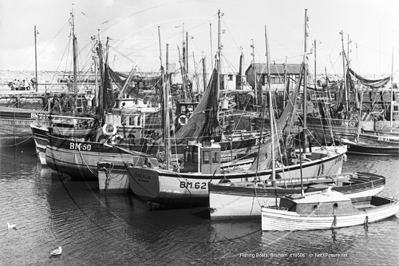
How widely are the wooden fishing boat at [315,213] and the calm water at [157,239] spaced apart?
428 mm

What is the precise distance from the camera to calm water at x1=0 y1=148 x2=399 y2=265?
2203 cm

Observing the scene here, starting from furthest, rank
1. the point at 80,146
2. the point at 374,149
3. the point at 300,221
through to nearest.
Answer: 1. the point at 374,149
2. the point at 80,146
3. the point at 300,221

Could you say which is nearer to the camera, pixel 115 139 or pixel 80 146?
pixel 80 146

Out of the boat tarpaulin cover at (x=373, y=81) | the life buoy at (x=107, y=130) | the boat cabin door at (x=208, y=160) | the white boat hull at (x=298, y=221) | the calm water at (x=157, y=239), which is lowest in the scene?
the calm water at (x=157, y=239)

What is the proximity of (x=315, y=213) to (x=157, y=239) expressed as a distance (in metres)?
8.50

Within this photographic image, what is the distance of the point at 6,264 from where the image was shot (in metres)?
21.6

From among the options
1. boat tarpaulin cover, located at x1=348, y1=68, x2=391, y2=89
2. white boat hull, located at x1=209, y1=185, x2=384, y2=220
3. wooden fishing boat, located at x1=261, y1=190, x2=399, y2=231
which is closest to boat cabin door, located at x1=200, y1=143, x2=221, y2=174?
white boat hull, located at x1=209, y1=185, x2=384, y2=220

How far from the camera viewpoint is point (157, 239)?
24766mm

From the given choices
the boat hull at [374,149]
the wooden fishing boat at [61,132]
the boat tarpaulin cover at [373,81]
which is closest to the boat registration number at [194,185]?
the wooden fishing boat at [61,132]

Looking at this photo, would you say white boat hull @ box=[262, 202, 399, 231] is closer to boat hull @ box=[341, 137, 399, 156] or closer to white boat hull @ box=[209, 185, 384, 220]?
white boat hull @ box=[209, 185, 384, 220]

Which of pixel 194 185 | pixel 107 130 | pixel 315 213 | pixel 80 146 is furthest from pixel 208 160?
pixel 107 130

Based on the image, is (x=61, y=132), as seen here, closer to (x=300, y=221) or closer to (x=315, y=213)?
(x=300, y=221)

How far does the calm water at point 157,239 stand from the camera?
72.3 ft

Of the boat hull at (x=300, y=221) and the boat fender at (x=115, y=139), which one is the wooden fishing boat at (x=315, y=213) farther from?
the boat fender at (x=115, y=139)
